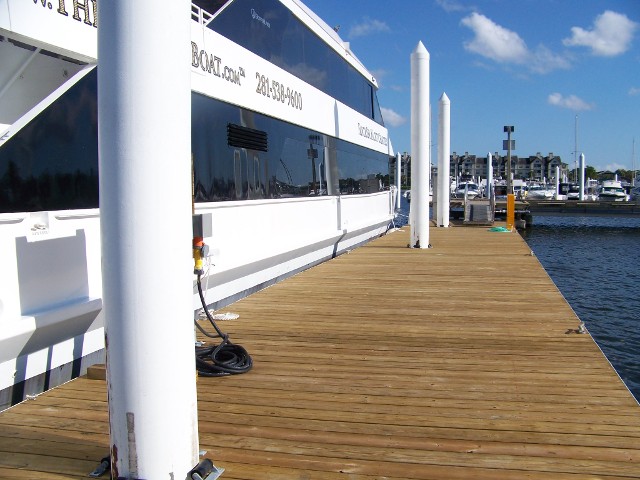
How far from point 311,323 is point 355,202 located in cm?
735

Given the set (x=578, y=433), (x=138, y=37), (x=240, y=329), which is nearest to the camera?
(x=138, y=37)

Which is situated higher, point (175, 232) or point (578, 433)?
point (175, 232)

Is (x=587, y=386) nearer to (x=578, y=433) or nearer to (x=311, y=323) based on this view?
(x=578, y=433)

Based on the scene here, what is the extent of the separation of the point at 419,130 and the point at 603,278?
7851 mm

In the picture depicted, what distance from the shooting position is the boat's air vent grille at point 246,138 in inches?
271

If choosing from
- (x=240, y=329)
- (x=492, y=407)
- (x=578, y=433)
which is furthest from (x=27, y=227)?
(x=578, y=433)

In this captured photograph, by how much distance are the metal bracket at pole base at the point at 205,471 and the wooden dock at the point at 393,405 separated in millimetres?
74

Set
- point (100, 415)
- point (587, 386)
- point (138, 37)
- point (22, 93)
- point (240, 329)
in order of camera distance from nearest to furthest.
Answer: point (138, 37) → point (100, 415) → point (587, 386) → point (22, 93) → point (240, 329)

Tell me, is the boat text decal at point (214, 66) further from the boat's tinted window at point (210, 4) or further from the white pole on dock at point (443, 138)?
the white pole on dock at point (443, 138)

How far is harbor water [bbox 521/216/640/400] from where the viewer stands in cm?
937

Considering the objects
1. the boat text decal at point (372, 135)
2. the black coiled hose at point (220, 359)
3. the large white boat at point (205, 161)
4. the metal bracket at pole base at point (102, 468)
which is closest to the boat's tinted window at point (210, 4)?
the large white boat at point (205, 161)

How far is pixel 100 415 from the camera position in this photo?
333 centimetres

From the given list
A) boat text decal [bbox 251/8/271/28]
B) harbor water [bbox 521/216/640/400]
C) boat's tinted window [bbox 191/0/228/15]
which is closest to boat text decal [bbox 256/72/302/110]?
boat text decal [bbox 251/8/271/28]

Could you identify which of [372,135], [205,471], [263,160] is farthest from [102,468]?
[372,135]
